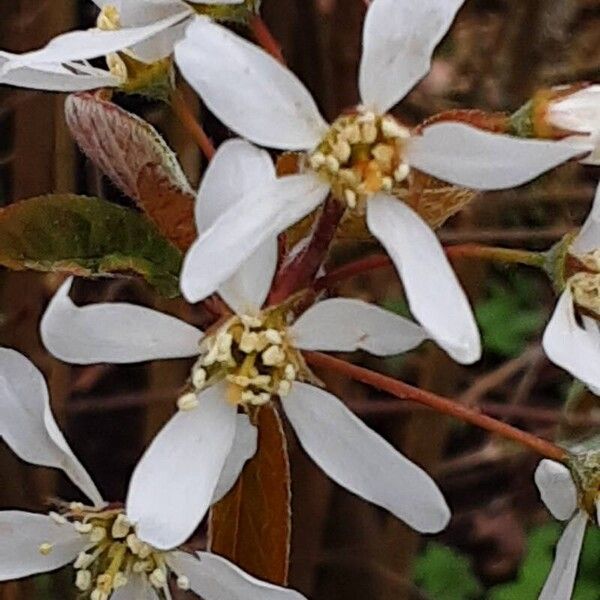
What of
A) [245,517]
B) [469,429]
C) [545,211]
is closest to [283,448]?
[245,517]

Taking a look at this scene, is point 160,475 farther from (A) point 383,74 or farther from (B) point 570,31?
(B) point 570,31

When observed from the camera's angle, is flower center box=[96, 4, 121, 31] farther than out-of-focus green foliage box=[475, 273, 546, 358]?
No

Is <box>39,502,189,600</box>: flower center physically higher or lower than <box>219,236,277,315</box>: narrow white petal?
lower

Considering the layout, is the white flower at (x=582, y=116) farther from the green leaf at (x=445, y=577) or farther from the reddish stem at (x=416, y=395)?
the green leaf at (x=445, y=577)

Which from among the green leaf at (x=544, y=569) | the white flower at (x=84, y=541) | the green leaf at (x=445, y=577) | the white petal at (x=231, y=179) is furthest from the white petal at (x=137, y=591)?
the green leaf at (x=445, y=577)

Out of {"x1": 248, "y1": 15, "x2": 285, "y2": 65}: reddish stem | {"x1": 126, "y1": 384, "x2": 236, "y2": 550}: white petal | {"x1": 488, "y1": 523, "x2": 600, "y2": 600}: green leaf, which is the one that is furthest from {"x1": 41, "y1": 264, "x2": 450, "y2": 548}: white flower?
{"x1": 488, "y1": 523, "x2": 600, "y2": 600}: green leaf

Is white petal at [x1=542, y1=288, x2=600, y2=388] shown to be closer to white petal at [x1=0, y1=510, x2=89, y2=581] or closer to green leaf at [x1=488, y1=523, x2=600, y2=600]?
white petal at [x1=0, y1=510, x2=89, y2=581]

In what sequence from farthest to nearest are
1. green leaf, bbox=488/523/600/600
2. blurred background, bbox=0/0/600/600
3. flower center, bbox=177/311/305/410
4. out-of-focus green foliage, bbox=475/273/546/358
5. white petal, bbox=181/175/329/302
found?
out-of-focus green foliage, bbox=475/273/546/358, green leaf, bbox=488/523/600/600, blurred background, bbox=0/0/600/600, flower center, bbox=177/311/305/410, white petal, bbox=181/175/329/302

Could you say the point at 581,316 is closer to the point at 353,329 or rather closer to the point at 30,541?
the point at 353,329
